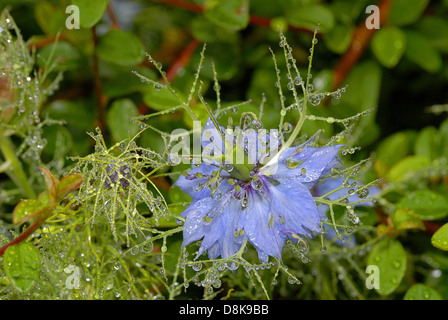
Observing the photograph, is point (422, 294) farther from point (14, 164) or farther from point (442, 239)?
point (14, 164)

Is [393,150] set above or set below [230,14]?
below

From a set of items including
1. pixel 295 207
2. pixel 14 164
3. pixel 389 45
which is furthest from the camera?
pixel 389 45

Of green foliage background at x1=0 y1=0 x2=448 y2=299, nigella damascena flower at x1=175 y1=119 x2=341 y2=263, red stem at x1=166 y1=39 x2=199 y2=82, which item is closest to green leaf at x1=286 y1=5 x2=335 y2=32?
green foliage background at x1=0 y1=0 x2=448 y2=299

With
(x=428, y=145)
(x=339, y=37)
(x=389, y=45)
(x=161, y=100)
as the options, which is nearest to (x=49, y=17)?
(x=161, y=100)

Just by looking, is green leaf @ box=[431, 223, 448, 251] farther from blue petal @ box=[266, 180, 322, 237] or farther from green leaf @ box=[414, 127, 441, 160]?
green leaf @ box=[414, 127, 441, 160]

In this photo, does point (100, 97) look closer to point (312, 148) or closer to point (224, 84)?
point (224, 84)

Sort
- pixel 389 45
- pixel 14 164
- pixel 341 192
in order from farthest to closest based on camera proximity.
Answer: pixel 389 45, pixel 14 164, pixel 341 192
